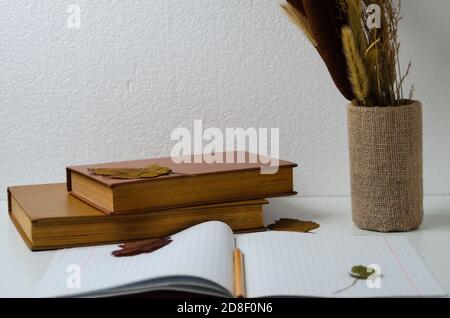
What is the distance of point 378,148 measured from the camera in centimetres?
98

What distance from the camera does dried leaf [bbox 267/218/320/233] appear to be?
101 centimetres

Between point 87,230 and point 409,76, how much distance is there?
0.56 m

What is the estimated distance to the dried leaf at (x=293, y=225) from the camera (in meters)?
1.01

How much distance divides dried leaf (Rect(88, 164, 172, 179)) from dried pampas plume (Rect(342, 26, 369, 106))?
26 centimetres

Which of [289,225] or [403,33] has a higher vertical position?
[403,33]

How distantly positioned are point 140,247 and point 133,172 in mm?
155

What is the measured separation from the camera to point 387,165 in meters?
0.98

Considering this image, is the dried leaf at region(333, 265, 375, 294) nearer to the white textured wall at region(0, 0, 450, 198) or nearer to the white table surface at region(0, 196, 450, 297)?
the white table surface at region(0, 196, 450, 297)

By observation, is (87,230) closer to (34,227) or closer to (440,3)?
(34,227)

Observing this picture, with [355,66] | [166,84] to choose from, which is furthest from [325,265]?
[166,84]

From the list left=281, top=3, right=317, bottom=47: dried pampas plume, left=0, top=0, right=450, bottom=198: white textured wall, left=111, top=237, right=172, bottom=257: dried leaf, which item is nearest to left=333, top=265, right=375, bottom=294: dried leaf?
left=111, top=237, right=172, bottom=257: dried leaf

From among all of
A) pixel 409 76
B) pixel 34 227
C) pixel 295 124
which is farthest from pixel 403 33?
pixel 34 227
